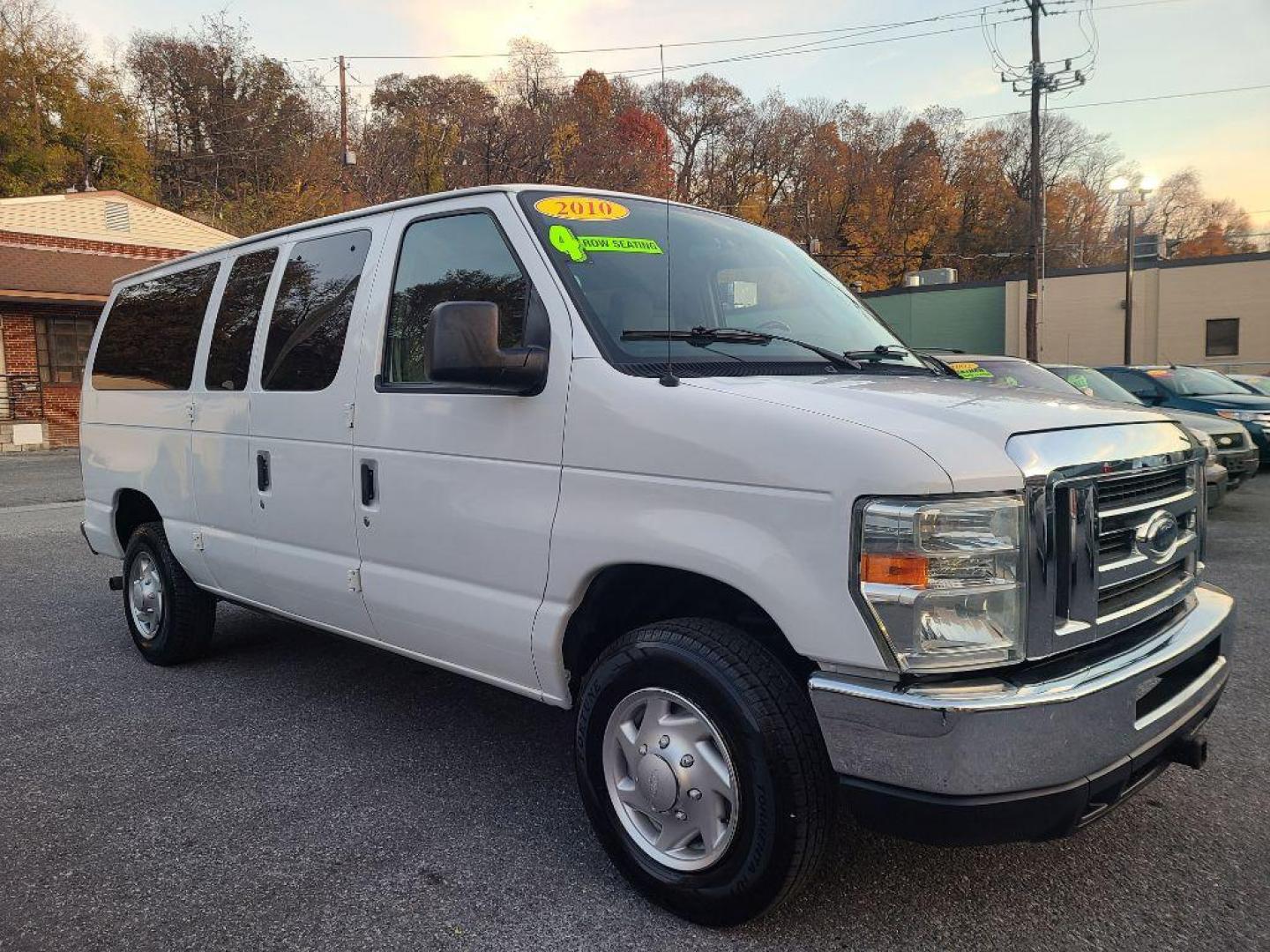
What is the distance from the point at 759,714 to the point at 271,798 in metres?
2.04

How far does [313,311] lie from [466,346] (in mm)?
1477

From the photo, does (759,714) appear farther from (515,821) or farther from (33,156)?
(33,156)

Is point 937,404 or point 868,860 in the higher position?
point 937,404

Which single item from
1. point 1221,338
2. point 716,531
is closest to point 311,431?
point 716,531

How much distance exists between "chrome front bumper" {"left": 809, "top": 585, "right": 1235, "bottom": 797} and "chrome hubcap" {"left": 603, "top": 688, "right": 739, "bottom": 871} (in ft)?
1.28

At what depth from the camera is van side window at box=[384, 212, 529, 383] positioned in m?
3.05

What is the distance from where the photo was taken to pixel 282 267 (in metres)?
4.11

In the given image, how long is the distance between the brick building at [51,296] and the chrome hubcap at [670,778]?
20.5 metres

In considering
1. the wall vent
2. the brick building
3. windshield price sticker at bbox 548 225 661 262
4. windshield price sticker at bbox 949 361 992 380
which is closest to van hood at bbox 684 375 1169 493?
windshield price sticker at bbox 548 225 661 262

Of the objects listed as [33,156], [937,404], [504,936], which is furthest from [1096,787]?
[33,156]

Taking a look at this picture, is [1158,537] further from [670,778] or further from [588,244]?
[588,244]

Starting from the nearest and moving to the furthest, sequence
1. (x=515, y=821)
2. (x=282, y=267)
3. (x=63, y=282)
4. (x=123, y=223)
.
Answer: (x=515, y=821) → (x=282, y=267) → (x=63, y=282) → (x=123, y=223)

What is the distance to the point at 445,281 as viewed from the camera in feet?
10.8

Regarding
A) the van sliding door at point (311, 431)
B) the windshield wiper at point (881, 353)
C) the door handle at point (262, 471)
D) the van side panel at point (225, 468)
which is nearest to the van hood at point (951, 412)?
the windshield wiper at point (881, 353)
